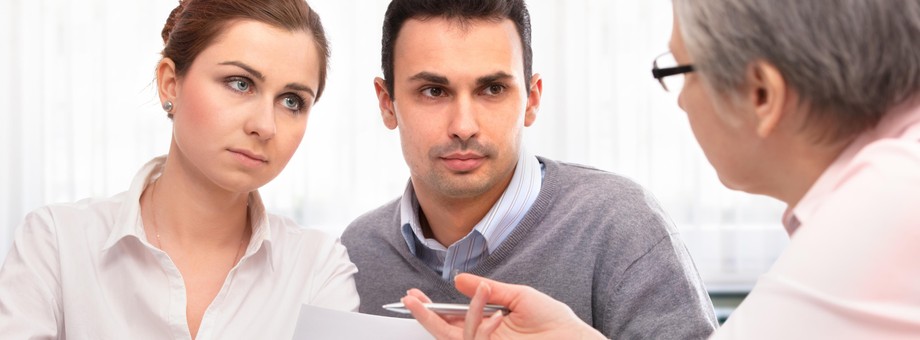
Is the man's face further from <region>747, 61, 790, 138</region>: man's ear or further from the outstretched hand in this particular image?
<region>747, 61, 790, 138</region>: man's ear

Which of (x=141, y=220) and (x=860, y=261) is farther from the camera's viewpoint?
(x=141, y=220)

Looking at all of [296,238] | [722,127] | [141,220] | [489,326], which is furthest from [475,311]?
[141,220]

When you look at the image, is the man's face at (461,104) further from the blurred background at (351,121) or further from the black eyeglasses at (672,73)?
the blurred background at (351,121)

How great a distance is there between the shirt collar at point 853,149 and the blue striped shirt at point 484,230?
102 cm

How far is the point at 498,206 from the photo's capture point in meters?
1.97

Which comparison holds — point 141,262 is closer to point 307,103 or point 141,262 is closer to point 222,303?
point 222,303

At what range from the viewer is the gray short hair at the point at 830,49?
0.87m

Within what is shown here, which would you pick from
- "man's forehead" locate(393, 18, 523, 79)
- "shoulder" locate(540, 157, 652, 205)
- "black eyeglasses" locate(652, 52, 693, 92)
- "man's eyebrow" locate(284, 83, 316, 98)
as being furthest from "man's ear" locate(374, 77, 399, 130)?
"black eyeglasses" locate(652, 52, 693, 92)

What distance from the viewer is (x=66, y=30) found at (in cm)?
410

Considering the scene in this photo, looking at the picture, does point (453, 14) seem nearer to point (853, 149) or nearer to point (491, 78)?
point (491, 78)

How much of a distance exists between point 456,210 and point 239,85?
0.62 metres

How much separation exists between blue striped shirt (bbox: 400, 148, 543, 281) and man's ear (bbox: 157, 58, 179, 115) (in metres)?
0.64

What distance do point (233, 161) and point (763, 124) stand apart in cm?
92

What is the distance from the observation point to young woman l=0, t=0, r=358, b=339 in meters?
1.54
